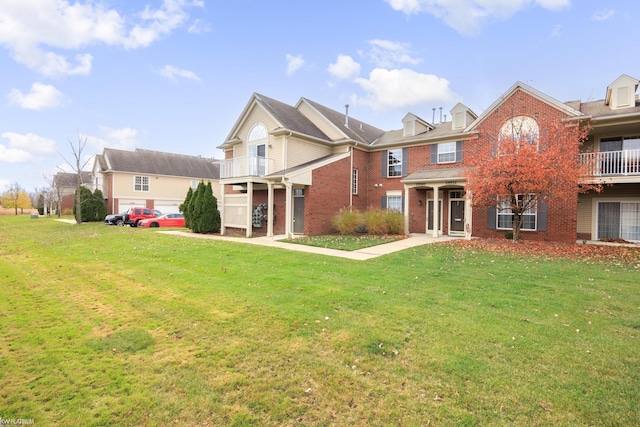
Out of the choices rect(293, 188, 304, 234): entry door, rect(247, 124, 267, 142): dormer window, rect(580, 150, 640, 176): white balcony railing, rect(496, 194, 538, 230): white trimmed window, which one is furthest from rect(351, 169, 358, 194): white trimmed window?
rect(580, 150, 640, 176): white balcony railing

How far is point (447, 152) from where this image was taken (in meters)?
19.5

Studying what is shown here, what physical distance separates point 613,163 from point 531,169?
586 centimetres

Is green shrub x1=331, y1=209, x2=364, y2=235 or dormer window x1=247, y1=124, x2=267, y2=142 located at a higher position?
dormer window x1=247, y1=124, x2=267, y2=142

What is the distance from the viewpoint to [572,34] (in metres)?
14.5

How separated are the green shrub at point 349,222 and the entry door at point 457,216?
5.78m

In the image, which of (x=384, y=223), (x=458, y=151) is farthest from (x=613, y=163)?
(x=384, y=223)

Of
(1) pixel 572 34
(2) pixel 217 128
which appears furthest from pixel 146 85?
(1) pixel 572 34

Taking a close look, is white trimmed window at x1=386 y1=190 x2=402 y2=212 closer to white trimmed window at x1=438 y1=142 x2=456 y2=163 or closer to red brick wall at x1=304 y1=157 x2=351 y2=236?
red brick wall at x1=304 y1=157 x2=351 y2=236

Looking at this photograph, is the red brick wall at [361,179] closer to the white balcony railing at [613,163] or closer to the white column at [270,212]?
the white column at [270,212]

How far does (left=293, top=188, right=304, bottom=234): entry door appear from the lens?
1852 centimetres

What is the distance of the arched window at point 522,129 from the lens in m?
14.7

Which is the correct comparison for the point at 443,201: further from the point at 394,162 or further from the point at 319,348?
the point at 319,348

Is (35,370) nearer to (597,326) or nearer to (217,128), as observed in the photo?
(597,326)

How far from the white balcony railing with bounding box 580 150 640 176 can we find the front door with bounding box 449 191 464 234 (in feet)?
19.3
